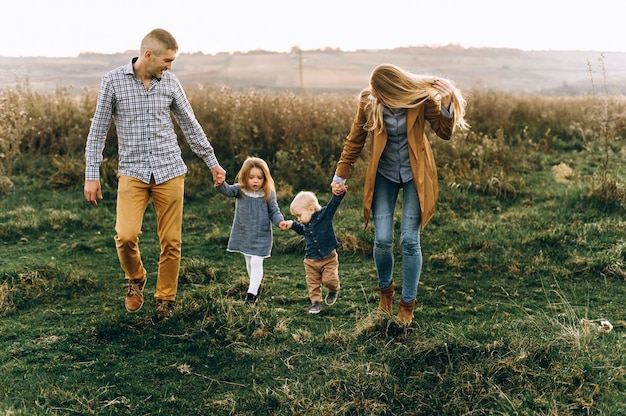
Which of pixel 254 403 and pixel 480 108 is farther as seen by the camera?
pixel 480 108

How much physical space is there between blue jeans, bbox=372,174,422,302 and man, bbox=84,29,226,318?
157 centimetres

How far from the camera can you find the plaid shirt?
4523 millimetres

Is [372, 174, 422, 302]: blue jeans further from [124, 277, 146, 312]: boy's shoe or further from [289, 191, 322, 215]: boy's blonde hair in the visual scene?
[124, 277, 146, 312]: boy's shoe

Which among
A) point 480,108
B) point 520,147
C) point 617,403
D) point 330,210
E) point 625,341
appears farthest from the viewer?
point 480,108

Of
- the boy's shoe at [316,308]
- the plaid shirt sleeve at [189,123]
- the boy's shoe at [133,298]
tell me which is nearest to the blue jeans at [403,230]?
the boy's shoe at [316,308]

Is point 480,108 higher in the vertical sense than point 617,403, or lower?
Answer: higher

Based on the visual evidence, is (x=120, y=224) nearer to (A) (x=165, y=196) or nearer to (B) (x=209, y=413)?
(A) (x=165, y=196)

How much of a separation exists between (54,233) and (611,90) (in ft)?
23.2

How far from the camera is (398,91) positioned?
169 inches

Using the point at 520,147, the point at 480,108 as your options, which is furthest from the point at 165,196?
the point at 480,108

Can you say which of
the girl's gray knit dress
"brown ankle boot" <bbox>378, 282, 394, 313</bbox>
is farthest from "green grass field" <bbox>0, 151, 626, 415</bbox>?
the girl's gray knit dress

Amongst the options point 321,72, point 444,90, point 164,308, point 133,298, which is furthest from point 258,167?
point 321,72

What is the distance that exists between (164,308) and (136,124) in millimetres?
1435

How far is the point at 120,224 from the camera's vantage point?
468 centimetres
